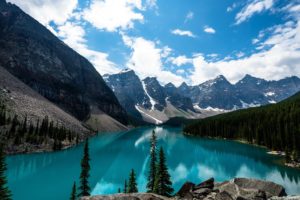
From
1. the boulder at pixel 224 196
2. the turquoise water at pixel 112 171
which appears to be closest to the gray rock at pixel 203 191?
the boulder at pixel 224 196

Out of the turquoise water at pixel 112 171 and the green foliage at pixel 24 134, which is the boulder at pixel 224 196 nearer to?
the turquoise water at pixel 112 171

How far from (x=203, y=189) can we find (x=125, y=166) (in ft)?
221

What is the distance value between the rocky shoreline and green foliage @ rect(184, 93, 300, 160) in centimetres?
7031

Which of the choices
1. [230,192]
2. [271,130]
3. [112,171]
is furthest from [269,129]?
[230,192]

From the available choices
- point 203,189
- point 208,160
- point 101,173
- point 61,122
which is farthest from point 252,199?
point 61,122

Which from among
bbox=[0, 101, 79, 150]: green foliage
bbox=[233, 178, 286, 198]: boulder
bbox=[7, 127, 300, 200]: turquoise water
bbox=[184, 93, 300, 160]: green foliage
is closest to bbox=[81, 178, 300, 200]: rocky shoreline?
bbox=[233, 178, 286, 198]: boulder

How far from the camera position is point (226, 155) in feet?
363

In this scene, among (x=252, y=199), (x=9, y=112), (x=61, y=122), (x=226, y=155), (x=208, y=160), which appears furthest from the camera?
(x=61, y=122)

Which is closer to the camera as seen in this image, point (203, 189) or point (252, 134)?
point (203, 189)

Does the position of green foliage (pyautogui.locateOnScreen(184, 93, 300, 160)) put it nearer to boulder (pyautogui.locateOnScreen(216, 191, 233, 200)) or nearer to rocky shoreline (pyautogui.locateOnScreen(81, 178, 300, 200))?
rocky shoreline (pyautogui.locateOnScreen(81, 178, 300, 200))

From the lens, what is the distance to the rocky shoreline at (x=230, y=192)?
61.0 ft

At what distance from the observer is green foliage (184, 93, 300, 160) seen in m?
108

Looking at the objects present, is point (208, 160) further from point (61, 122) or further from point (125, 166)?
point (61, 122)

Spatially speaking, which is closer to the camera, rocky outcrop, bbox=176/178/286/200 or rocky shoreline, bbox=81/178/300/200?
rocky shoreline, bbox=81/178/300/200
